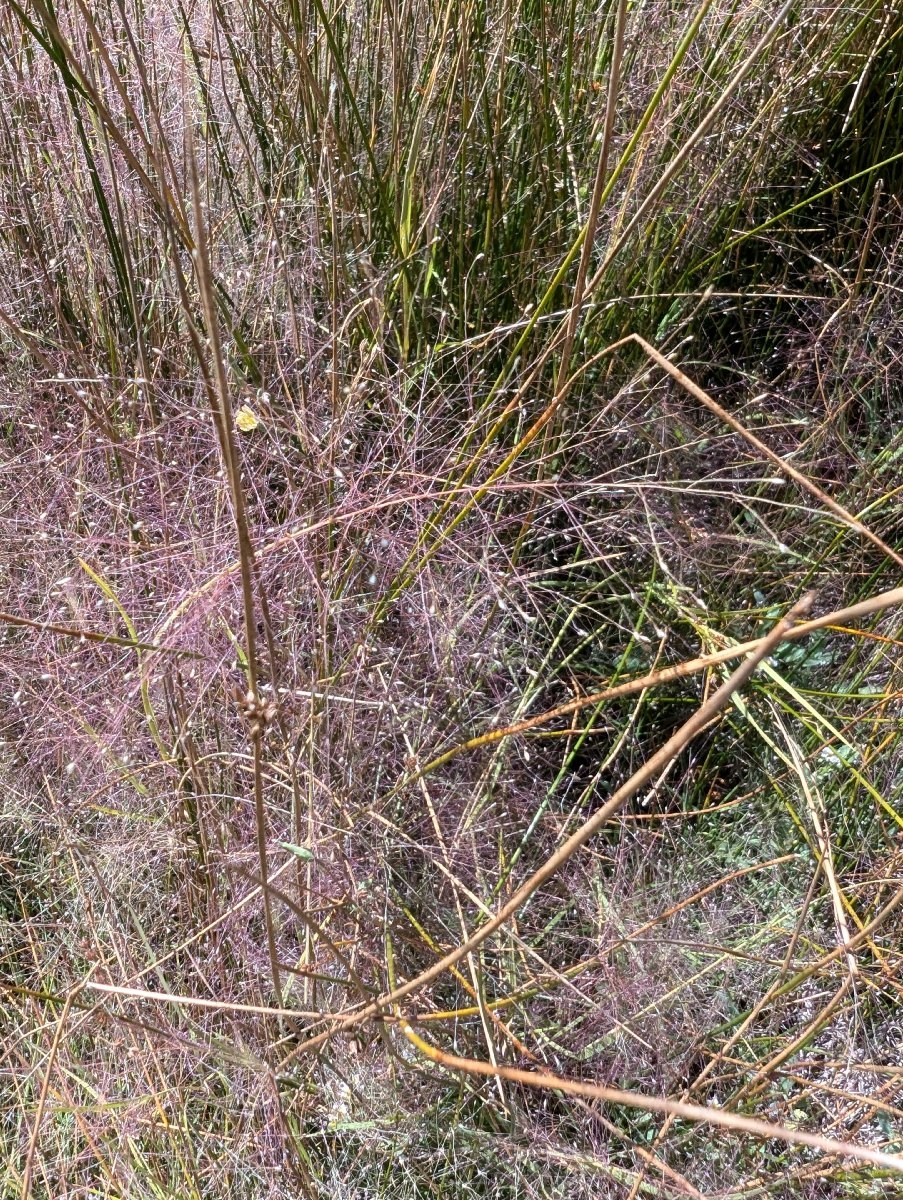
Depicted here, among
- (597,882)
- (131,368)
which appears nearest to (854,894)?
(597,882)

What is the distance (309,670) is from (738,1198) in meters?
0.57

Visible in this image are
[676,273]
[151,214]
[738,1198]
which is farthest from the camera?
[676,273]

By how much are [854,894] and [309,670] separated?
0.55 m

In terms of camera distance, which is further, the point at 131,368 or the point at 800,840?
the point at 131,368

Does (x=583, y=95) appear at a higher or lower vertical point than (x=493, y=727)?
higher

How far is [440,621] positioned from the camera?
0.92 meters

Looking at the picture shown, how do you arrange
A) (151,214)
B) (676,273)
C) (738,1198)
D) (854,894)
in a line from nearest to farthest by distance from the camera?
(738,1198)
(854,894)
(151,214)
(676,273)

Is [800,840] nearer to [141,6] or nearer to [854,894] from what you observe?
[854,894]

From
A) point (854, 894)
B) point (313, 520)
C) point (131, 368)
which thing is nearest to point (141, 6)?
point (131, 368)

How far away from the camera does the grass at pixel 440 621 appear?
827mm

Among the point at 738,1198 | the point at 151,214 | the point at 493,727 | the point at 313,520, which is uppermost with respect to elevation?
the point at 151,214

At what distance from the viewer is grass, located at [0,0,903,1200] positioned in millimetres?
827

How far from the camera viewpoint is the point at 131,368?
112 centimetres

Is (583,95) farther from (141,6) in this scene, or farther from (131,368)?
(131,368)
